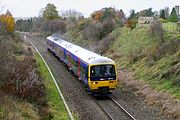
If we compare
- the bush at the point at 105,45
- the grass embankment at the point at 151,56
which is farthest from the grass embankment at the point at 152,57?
the bush at the point at 105,45

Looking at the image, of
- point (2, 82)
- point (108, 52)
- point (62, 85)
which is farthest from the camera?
point (108, 52)

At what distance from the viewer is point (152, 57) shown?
3061cm

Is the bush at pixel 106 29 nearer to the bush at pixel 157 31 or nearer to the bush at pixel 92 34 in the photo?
the bush at pixel 92 34

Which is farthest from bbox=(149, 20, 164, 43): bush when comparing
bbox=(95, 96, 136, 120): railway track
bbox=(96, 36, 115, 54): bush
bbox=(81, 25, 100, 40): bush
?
bbox=(81, 25, 100, 40): bush

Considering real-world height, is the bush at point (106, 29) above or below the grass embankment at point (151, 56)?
above

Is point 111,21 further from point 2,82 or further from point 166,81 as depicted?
point 2,82

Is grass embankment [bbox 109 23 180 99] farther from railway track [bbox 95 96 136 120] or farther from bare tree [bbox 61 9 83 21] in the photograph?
bare tree [bbox 61 9 83 21]

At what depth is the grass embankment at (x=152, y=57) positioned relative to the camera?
24597 mm

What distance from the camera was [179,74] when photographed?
23.9 metres

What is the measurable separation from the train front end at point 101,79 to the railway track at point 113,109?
0.63 metres

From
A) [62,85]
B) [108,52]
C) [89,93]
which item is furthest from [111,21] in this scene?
[89,93]

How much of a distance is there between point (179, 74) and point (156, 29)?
12.6 meters

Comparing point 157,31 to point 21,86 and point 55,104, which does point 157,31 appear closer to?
point 55,104

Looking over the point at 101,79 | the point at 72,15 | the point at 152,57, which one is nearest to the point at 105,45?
the point at 152,57
